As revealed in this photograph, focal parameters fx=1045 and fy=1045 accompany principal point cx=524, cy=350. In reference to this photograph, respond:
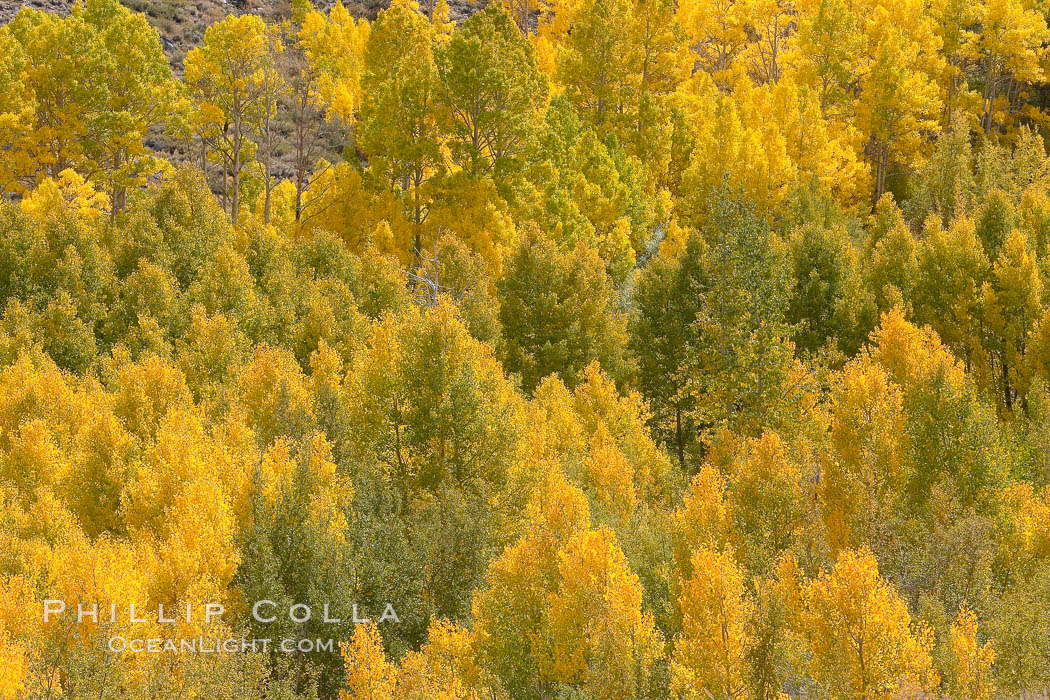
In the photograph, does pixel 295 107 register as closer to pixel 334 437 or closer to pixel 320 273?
pixel 320 273

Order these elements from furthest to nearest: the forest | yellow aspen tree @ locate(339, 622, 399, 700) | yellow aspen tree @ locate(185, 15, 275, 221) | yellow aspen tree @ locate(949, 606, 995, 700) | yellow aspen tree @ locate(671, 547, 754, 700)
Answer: yellow aspen tree @ locate(185, 15, 275, 221)
the forest
yellow aspen tree @ locate(671, 547, 754, 700)
yellow aspen tree @ locate(949, 606, 995, 700)
yellow aspen tree @ locate(339, 622, 399, 700)

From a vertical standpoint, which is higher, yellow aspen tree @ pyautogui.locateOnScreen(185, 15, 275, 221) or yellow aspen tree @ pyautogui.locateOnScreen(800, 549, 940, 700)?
yellow aspen tree @ pyautogui.locateOnScreen(185, 15, 275, 221)

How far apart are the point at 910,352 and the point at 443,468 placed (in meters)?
19.9

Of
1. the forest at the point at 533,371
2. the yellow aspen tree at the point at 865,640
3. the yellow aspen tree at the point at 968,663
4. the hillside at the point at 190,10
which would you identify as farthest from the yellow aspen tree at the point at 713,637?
the hillside at the point at 190,10

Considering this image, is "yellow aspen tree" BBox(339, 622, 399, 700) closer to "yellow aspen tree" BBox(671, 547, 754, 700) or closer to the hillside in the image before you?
"yellow aspen tree" BBox(671, 547, 754, 700)

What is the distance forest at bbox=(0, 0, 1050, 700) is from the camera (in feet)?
91.1


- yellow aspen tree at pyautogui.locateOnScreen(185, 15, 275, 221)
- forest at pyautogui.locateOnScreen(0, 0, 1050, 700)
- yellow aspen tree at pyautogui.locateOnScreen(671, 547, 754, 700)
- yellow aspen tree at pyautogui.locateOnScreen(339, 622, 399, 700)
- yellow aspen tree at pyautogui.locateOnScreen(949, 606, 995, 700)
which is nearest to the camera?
yellow aspen tree at pyautogui.locateOnScreen(339, 622, 399, 700)

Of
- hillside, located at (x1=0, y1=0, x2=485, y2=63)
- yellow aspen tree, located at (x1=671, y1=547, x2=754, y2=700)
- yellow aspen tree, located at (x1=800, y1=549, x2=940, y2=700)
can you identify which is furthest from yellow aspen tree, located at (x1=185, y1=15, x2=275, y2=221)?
hillside, located at (x1=0, y1=0, x2=485, y2=63)

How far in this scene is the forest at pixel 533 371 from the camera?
27.8m

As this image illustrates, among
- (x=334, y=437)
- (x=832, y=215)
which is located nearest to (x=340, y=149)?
(x=832, y=215)

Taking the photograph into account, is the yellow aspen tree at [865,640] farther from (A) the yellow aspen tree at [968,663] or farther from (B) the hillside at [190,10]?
(B) the hillside at [190,10]

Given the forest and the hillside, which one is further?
the hillside

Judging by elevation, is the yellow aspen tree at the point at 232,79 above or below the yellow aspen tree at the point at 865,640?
above

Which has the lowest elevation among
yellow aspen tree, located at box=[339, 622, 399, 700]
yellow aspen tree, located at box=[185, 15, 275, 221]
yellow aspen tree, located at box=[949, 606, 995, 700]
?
yellow aspen tree, located at box=[339, 622, 399, 700]
